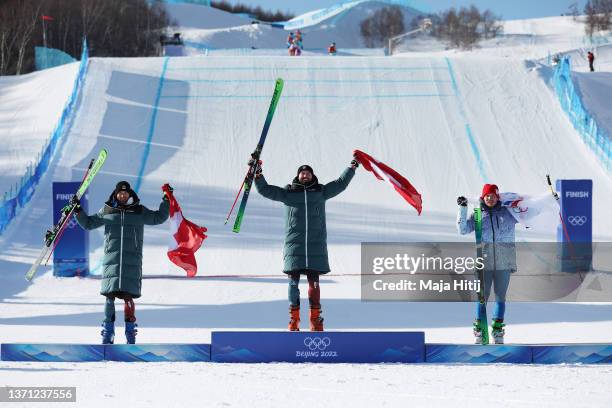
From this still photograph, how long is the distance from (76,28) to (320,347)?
4876 cm

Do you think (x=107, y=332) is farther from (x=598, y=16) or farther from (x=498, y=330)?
(x=598, y=16)

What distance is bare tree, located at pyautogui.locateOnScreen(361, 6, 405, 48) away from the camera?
2731 inches

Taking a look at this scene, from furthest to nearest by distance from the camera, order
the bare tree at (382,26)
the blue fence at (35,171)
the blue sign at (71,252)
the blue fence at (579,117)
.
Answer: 1. the bare tree at (382,26)
2. the blue fence at (579,117)
3. the blue fence at (35,171)
4. the blue sign at (71,252)

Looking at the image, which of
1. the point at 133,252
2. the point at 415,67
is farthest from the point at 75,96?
the point at 133,252

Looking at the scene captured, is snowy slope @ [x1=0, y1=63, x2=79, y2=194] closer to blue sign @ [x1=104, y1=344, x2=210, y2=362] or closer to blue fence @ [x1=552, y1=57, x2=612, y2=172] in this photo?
blue fence @ [x1=552, y1=57, x2=612, y2=172]

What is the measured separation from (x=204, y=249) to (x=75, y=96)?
9.84 m

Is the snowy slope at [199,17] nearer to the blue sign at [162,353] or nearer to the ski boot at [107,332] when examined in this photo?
Answer: the ski boot at [107,332]

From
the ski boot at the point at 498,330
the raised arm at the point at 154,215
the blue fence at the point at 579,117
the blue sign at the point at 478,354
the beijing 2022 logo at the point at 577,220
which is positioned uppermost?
the blue fence at the point at 579,117

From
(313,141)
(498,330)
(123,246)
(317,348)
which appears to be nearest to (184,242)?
(123,246)

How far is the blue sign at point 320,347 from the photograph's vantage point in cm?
589

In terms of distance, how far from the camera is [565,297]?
9570mm

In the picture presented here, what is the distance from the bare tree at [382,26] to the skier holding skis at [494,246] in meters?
63.0

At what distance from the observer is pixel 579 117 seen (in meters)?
20.2

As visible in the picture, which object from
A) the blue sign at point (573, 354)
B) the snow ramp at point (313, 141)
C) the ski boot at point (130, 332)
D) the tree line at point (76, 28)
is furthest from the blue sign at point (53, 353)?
the tree line at point (76, 28)
